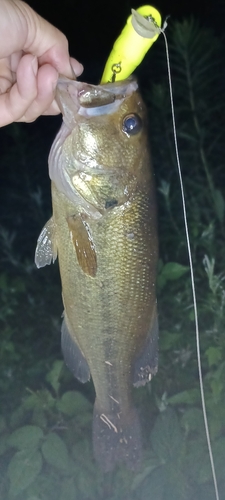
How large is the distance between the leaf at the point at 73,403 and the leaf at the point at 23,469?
0.18m

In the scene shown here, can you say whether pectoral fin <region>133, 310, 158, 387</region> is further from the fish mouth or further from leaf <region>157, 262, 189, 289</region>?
leaf <region>157, 262, 189, 289</region>

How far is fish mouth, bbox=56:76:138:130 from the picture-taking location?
28.0 inches

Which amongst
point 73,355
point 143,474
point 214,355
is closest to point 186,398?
point 214,355

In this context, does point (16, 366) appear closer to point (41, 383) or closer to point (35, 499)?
point (41, 383)

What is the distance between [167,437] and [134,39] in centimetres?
142

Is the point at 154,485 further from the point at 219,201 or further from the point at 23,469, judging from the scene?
the point at 219,201

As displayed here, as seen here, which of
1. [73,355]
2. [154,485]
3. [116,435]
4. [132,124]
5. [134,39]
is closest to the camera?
[134,39]

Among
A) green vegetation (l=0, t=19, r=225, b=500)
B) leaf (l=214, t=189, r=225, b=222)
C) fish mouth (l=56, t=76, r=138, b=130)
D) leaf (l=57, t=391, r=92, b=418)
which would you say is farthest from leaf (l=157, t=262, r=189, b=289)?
fish mouth (l=56, t=76, r=138, b=130)

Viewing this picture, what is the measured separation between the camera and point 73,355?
0.96 meters

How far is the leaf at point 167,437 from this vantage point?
5.31ft

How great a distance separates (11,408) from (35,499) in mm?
331

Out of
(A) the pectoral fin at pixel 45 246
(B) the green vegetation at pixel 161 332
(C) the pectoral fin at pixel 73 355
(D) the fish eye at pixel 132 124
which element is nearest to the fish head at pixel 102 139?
(D) the fish eye at pixel 132 124

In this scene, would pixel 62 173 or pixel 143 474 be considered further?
pixel 143 474

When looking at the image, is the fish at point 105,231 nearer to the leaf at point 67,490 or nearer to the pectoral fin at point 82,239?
the pectoral fin at point 82,239
